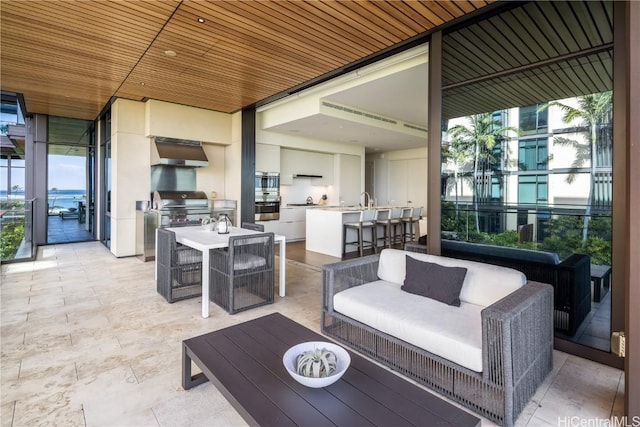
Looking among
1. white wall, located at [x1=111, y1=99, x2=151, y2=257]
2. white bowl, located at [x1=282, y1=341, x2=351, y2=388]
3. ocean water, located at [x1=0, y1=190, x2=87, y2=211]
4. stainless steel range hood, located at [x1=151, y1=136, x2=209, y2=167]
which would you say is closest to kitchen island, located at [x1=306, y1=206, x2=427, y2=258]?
stainless steel range hood, located at [x1=151, y1=136, x2=209, y2=167]

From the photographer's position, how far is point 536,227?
2.92m

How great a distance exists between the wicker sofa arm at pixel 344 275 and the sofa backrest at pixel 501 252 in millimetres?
871

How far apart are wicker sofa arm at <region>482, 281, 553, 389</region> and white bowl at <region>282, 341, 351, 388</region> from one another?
800 millimetres

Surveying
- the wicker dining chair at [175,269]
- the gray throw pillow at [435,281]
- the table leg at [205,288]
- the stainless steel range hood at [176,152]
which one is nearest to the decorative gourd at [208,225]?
the wicker dining chair at [175,269]

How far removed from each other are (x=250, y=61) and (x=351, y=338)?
12.2ft

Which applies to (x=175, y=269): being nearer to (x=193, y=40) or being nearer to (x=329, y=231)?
(x=193, y=40)

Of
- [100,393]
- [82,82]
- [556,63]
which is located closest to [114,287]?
[100,393]

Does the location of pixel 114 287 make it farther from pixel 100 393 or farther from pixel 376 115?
pixel 376 115

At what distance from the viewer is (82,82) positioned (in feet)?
17.4

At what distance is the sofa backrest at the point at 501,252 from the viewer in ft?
9.35

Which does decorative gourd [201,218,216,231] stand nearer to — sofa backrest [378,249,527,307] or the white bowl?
sofa backrest [378,249,527,307]

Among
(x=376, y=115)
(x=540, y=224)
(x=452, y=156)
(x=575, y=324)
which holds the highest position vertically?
(x=376, y=115)

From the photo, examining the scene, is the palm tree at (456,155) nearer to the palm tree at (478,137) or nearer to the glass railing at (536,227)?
the palm tree at (478,137)

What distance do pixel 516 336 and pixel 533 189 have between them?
1.61 meters
